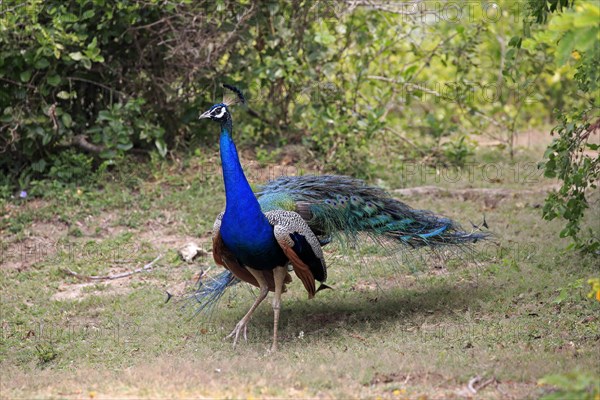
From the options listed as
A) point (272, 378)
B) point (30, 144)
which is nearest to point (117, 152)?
point (30, 144)

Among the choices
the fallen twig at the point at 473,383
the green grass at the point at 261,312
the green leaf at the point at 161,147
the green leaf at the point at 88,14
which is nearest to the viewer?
the fallen twig at the point at 473,383

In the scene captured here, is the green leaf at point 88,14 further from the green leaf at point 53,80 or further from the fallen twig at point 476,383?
the fallen twig at point 476,383

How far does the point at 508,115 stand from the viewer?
12859 mm

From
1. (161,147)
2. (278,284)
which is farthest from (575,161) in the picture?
(161,147)

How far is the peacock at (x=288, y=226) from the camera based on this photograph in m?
6.57

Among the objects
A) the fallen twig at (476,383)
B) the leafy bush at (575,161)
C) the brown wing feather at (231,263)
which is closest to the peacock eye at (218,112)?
the brown wing feather at (231,263)

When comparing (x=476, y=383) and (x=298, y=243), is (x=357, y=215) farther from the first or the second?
(x=476, y=383)

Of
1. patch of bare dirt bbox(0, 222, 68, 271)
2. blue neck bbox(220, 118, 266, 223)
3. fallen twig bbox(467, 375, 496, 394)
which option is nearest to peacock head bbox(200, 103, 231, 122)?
blue neck bbox(220, 118, 266, 223)

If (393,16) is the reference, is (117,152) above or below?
below

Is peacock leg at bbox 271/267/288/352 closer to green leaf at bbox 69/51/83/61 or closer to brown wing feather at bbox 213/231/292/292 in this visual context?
brown wing feather at bbox 213/231/292/292

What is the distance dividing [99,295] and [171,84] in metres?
3.31

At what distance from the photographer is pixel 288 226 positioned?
6.61 metres

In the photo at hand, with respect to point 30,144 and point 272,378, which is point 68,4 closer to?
point 30,144

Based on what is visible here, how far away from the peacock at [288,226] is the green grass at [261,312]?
0.37m
